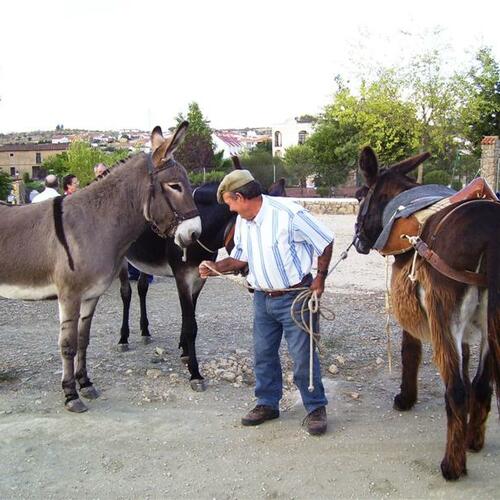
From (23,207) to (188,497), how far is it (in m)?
2.88

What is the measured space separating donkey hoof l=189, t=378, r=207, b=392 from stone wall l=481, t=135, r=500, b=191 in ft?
57.0

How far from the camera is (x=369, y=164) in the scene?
4234 millimetres

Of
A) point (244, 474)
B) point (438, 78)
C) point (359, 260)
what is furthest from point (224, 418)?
point (438, 78)

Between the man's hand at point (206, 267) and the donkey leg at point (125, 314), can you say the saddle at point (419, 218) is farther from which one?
the donkey leg at point (125, 314)

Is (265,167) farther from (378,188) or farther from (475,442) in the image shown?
(475,442)

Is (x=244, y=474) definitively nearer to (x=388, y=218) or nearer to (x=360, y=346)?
(x=388, y=218)

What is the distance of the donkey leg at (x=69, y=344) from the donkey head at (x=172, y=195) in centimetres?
97

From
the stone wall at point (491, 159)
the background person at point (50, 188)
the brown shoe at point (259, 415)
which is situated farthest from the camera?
the stone wall at point (491, 159)

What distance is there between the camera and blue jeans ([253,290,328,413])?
414 cm

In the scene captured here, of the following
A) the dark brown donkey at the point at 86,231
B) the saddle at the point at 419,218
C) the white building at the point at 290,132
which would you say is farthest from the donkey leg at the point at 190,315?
the white building at the point at 290,132

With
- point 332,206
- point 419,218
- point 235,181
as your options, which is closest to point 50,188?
point 235,181

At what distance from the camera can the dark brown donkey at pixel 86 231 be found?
15.3 feet

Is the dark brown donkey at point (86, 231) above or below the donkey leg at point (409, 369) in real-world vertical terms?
above

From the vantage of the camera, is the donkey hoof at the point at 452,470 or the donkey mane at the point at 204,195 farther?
the donkey mane at the point at 204,195
